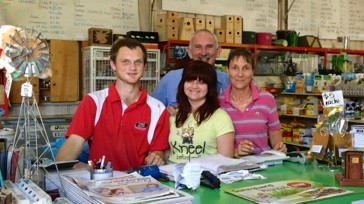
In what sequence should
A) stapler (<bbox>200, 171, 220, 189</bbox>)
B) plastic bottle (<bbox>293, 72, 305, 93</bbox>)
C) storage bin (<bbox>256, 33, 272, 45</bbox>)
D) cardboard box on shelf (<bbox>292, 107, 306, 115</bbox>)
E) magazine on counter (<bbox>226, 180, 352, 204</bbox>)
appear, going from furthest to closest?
1. storage bin (<bbox>256, 33, 272, 45</bbox>)
2. plastic bottle (<bbox>293, 72, 305, 93</bbox>)
3. cardboard box on shelf (<bbox>292, 107, 306, 115</bbox>)
4. stapler (<bbox>200, 171, 220, 189</bbox>)
5. magazine on counter (<bbox>226, 180, 352, 204</bbox>)

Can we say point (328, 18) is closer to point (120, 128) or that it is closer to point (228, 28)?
point (228, 28)

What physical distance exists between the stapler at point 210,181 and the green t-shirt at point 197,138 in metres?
0.60

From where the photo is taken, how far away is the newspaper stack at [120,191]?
155 cm

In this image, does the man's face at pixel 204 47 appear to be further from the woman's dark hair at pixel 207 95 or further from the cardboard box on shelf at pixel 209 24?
the cardboard box on shelf at pixel 209 24

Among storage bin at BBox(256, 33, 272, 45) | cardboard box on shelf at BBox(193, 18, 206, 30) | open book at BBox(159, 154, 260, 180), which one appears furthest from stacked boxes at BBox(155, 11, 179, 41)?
open book at BBox(159, 154, 260, 180)

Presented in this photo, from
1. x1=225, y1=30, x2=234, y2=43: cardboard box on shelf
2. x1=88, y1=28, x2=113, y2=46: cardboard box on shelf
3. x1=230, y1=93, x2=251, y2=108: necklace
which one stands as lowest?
x1=230, y1=93, x2=251, y2=108: necklace

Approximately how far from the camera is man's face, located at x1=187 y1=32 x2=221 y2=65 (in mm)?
3693

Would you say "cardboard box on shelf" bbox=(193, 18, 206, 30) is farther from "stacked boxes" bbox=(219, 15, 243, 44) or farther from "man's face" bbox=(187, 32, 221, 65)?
"man's face" bbox=(187, 32, 221, 65)

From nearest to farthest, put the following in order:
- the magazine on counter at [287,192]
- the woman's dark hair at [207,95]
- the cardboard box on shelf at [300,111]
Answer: the magazine on counter at [287,192] < the woman's dark hair at [207,95] < the cardboard box on shelf at [300,111]

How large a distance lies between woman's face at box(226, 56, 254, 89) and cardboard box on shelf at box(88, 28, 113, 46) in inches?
107

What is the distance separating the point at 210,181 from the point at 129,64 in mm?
1018

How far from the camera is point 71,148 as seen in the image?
2.55m

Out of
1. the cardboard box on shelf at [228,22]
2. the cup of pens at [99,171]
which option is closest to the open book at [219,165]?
the cup of pens at [99,171]

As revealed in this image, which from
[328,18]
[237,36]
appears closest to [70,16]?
[237,36]
